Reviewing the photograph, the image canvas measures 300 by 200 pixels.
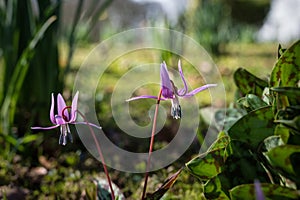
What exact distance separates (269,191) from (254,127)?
0.18 meters

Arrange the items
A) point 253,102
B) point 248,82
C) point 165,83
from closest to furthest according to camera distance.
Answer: point 165,83
point 253,102
point 248,82

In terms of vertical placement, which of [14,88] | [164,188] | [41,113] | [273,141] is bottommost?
[164,188]

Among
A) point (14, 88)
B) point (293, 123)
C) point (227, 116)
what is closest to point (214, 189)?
point (293, 123)

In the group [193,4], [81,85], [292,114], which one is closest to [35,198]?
[292,114]

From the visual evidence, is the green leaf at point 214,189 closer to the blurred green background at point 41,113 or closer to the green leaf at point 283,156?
the green leaf at point 283,156

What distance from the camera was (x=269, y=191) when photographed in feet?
2.60

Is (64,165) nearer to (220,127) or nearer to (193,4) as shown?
(220,127)

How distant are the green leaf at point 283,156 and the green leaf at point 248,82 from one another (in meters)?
0.43

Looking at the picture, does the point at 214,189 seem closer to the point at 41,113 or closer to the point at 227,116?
the point at 227,116

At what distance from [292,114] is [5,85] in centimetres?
165

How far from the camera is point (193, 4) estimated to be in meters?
7.94

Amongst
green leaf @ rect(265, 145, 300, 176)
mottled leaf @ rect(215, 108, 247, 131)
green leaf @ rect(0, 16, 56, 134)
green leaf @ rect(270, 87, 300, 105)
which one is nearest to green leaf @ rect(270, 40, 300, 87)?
green leaf @ rect(270, 87, 300, 105)

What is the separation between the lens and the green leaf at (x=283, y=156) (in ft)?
2.57

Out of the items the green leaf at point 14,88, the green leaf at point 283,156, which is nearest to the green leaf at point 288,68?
the green leaf at point 283,156
